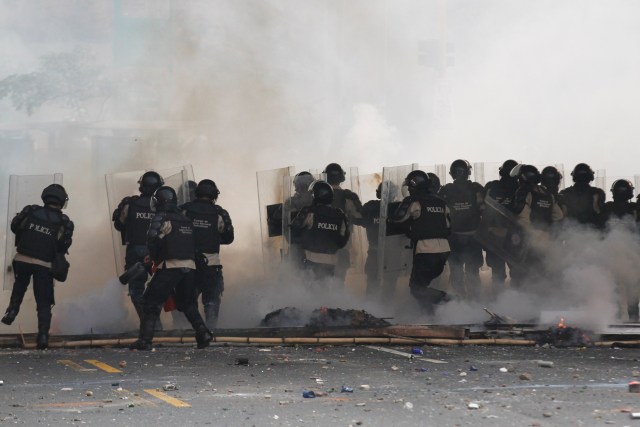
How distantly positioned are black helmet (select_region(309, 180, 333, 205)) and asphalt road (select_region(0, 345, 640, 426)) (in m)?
2.62

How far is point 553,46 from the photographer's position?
90.9 ft

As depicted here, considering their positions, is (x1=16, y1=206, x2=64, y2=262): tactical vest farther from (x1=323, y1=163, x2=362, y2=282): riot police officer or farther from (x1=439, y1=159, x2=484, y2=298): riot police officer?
(x1=439, y1=159, x2=484, y2=298): riot police officer

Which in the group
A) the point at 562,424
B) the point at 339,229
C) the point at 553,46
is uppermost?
the point at 553,46

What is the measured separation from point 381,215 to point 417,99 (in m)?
15.3

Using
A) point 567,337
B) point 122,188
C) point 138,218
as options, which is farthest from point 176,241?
point 567,337

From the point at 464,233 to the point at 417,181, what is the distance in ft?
6.27

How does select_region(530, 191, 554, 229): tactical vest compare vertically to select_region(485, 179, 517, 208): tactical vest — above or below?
below

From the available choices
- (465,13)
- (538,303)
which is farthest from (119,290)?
(465,13)

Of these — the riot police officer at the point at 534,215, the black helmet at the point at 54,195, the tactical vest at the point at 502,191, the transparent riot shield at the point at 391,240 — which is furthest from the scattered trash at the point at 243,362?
the tactical vest at the point at 502,191

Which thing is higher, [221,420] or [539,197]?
[539,197]

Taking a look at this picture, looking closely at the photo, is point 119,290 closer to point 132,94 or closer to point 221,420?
point 221,420

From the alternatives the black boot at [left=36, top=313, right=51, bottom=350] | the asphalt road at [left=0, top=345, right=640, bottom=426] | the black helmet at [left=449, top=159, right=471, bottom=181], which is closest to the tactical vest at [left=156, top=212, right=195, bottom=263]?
the asphalt road at [left=0, top=345, right=640, bottom=426]

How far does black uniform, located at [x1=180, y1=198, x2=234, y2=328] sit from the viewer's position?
12.2 m

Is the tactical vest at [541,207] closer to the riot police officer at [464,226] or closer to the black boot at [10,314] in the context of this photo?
the riot police officer at [464,226]
